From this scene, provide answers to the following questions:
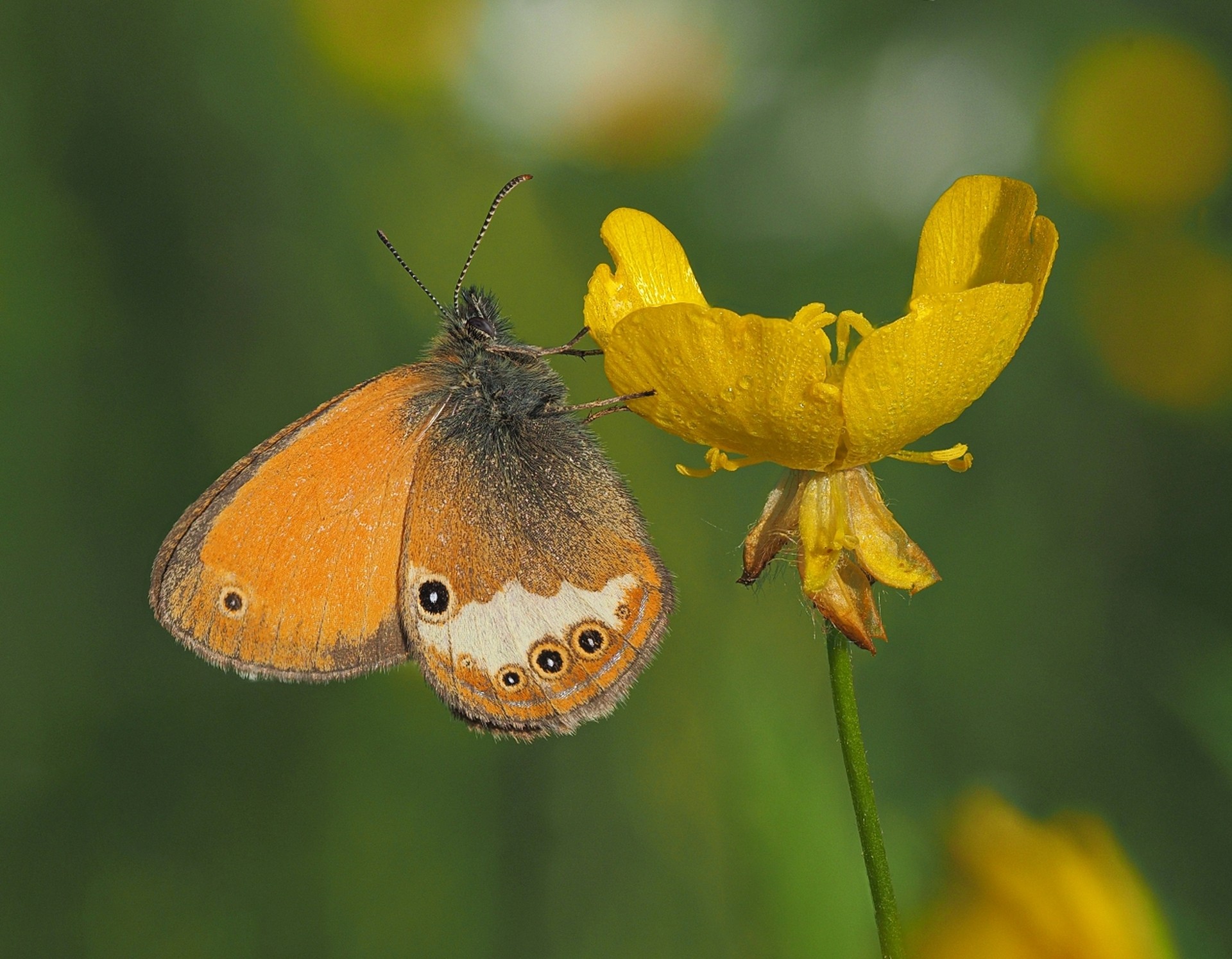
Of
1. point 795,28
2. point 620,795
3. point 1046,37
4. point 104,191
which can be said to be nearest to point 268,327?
point 104,191

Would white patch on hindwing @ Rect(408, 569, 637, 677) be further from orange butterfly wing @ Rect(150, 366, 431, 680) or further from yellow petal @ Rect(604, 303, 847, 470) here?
yellow petal @ Rect(604, 303, 847, 470)

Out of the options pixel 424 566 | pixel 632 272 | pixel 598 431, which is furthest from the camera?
pixel 598 431

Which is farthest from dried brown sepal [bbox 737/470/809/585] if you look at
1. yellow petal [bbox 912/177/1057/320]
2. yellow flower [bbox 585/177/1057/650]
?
yellow petal [bbox 912/177/1057/320]

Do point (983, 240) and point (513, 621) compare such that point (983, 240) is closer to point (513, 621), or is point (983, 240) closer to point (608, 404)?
point (608, 404)

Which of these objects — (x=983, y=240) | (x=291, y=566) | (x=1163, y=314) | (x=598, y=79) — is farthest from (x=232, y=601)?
(x=1163, y=314)

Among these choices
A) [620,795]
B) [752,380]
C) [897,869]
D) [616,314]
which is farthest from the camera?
[620,795]

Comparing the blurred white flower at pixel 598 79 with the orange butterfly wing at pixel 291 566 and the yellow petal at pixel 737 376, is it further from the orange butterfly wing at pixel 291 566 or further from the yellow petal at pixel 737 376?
the yellow petal at pixel 737 376

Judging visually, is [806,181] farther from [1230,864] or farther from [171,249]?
[1230,864]
